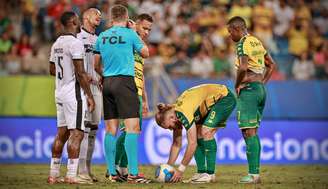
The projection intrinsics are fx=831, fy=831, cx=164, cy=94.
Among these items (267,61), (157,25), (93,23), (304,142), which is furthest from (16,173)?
(157,25)

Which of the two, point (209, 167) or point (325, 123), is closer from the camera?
point (209, 167)

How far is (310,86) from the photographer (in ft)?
73.9

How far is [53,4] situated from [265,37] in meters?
6.52

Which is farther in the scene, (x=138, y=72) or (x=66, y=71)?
(x=138, y=72)

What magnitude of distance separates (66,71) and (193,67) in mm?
10714

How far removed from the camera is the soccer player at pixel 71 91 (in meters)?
12.6

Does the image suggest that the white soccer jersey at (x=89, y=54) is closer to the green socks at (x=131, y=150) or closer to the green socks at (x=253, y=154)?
the green socks at (x=131, y=150)

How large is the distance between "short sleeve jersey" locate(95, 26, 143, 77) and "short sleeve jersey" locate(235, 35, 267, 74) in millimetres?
1613

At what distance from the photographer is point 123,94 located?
12547mm

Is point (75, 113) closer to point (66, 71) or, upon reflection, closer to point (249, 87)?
point (66, 71)

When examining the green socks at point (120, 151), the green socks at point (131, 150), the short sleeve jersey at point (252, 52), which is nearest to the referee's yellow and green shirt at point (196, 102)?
the short sleeve jersey at point (252, 52)

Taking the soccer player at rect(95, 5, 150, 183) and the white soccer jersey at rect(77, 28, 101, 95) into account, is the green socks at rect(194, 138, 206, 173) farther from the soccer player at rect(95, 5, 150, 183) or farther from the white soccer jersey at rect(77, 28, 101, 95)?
the white soccer jersey at rect(77, 28, 101, 95)

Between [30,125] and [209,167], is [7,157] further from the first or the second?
[209,167]

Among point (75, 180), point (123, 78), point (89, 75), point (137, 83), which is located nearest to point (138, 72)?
point (137, 83)
